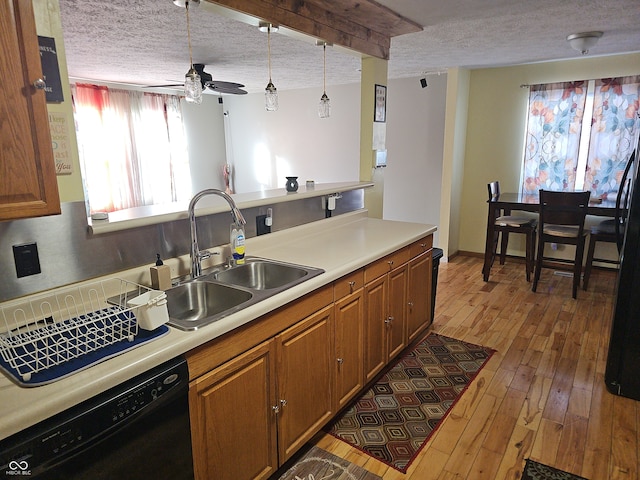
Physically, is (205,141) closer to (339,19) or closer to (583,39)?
(339,19)

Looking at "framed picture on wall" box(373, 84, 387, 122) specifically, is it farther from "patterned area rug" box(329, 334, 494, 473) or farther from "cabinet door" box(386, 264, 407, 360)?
"patterned area rug" box(329, 334, 494, 473)

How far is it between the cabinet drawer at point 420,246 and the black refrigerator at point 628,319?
1120 millimetres

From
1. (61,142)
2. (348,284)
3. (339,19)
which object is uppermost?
(339,19)

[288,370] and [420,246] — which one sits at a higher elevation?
[420,246]

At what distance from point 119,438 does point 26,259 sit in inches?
27.1

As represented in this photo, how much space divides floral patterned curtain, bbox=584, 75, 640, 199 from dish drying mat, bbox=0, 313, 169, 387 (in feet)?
15.8

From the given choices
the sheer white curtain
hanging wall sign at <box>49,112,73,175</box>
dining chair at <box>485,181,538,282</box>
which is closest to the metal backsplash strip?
hanging wall sign at <box>49,112,73,175</box>

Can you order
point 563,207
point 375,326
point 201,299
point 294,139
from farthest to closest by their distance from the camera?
point 294,139 → point 563,207 → point 375,326 → point 201,299

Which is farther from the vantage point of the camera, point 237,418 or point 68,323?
point 237,418

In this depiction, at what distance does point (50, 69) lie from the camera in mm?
1347

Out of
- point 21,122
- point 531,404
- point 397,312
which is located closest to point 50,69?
point 21,122

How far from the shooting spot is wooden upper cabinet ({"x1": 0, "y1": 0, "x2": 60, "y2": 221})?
104 centimetres

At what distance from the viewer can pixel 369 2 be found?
2484 millimetres

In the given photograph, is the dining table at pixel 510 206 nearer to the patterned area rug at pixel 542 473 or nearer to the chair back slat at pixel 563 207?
the chair back slat at pixel 563 207
